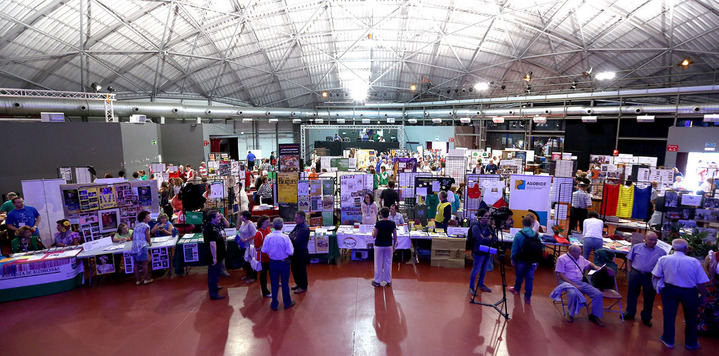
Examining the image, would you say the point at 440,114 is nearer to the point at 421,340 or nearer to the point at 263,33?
the point at 263,33

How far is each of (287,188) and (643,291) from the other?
7427 mm

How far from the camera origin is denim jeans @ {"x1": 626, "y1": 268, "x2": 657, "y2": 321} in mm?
5371

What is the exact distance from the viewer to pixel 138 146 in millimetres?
15539

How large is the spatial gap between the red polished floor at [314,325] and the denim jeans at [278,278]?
19 cm

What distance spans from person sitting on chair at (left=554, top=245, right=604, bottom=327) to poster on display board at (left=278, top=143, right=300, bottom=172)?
21.5 ft

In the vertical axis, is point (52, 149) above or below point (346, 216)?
above

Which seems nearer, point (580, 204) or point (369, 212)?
point (369, 212)

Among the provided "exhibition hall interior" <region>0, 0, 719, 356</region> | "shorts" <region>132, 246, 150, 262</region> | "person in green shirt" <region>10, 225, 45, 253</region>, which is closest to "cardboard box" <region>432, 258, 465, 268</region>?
"exhibition hall interior" <region>0, 0, 719, 356</region>

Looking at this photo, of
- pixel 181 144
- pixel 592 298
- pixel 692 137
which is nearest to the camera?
pixel 592 298

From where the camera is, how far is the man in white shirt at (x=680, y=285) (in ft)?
15.2

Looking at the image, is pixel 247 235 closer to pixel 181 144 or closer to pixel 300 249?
pixel 300 249

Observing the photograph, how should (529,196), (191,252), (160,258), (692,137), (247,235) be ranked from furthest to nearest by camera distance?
(692,137) < (529,196) < (191,252) < (160,258) < (247,235)

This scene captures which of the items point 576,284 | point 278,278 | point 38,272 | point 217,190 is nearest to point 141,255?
point 38,272

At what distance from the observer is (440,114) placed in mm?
27828
